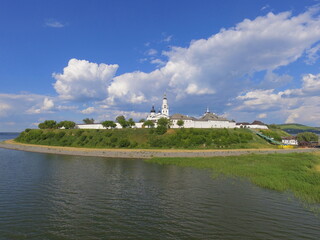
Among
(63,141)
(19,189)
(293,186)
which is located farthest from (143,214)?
(63,141)

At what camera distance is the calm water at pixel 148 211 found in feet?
49.3

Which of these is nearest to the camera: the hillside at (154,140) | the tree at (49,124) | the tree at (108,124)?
the hillside at (154,140)

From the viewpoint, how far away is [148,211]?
18.9 m

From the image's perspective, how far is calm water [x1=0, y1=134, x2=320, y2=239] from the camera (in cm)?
1502

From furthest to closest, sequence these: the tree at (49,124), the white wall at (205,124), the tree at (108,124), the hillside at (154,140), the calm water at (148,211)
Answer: the tree at (49,124), the white wall at (205,124), the tree at (108,124), the hillside at (154,140), the calm water at (148,211)

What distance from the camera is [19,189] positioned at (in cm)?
2516

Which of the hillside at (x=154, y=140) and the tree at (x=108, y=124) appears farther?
the tree at (x=108, y=124)

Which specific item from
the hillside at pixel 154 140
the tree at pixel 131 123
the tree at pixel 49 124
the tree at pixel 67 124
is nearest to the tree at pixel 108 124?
the tree at pixel 131 123

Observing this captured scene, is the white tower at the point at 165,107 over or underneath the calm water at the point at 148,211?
over

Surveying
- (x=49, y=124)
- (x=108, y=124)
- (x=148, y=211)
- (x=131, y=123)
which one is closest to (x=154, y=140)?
(x=131, y=123)

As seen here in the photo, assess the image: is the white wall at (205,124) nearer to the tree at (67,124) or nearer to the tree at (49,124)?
the tree at (67,124)

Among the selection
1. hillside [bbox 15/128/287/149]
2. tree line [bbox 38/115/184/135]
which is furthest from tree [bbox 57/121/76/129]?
hillside [bbox 15/128/287/149]

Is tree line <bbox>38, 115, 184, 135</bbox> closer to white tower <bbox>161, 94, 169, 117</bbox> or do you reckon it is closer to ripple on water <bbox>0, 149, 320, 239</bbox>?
white tower <bbox>161, 94, 169, 117</bbox>

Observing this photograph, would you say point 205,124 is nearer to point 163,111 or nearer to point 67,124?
point 163,111
